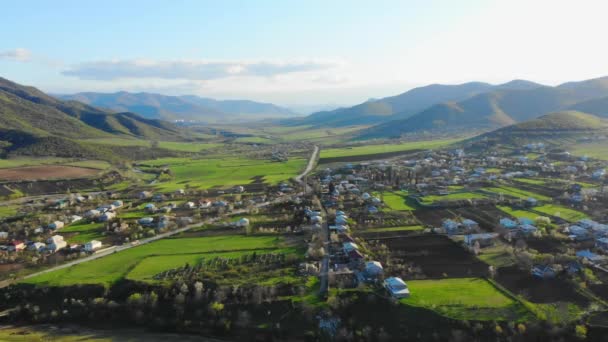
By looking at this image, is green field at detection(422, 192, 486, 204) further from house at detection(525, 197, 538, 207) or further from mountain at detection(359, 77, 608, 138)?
mountain at detection(359, 77, 608, 138)

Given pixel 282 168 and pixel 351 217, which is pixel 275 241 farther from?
pixel 282 168

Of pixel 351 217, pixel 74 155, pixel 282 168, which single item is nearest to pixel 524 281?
pixel 351 217

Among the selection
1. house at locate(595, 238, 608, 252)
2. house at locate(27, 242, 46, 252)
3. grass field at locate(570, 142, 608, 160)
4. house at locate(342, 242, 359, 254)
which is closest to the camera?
house at locate(595, 238, 608, 252)

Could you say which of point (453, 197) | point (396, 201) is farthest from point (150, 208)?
point (453, 197)

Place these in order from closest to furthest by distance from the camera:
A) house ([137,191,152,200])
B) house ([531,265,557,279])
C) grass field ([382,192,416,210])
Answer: house ([531,265,557,279]) → grass field ([382,192,416,210]) → house ([137,191,152,200])

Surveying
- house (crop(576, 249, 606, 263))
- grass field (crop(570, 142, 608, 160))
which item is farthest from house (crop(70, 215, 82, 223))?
grass field (crop(570, 142, 608, 160))

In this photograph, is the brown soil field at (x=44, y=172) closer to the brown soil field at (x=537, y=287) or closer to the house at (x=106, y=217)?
the house at (x=106, y=217)

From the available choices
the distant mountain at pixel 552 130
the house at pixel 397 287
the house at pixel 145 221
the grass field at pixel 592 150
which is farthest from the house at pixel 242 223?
the distant mountain at pixel 552 130

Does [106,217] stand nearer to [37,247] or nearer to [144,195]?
[37,247]
